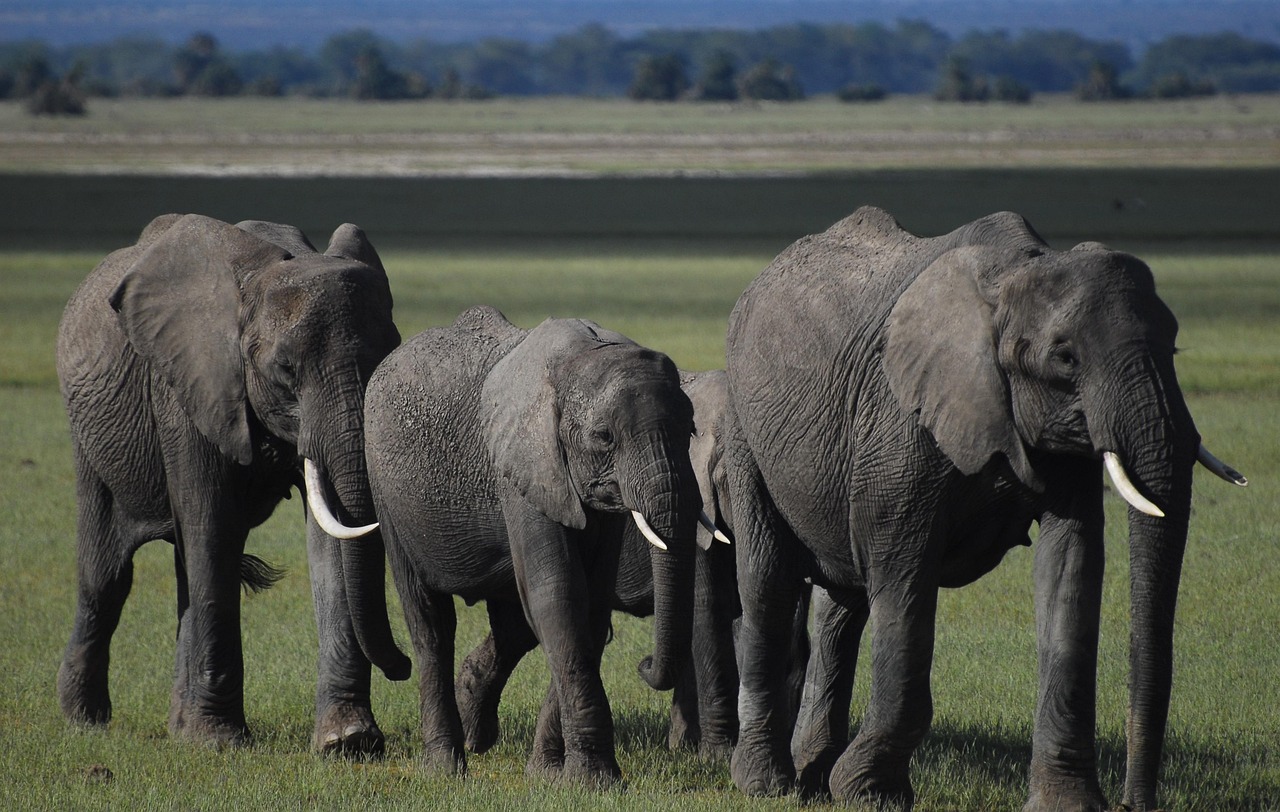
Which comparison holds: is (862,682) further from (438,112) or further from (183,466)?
(438,112)

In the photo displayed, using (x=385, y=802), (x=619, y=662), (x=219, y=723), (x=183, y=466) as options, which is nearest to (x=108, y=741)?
(x=219, y=723)

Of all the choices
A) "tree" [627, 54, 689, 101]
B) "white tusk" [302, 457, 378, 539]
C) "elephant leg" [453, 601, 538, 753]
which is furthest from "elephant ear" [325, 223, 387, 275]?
"tree" [627, 54, 689, 101]

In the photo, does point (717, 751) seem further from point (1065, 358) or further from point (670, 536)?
point (1065, 358)

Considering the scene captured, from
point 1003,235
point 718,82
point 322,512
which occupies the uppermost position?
point 718,82

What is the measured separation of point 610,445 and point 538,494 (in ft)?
1.40

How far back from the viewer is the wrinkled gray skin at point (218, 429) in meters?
8.28

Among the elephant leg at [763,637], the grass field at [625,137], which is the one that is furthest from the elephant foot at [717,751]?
the grass field at [625,137]

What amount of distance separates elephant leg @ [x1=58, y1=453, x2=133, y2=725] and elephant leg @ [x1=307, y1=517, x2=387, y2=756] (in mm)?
1095

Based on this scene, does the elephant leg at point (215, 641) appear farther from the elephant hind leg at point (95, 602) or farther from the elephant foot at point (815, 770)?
the elephant foot at point (815, 770)

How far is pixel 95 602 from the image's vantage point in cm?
934

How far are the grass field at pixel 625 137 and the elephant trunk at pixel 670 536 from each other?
61.2 meters

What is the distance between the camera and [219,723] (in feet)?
28.3

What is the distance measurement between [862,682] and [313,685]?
113 inches

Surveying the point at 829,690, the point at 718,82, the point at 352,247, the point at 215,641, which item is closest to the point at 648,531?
the point at 829,690
